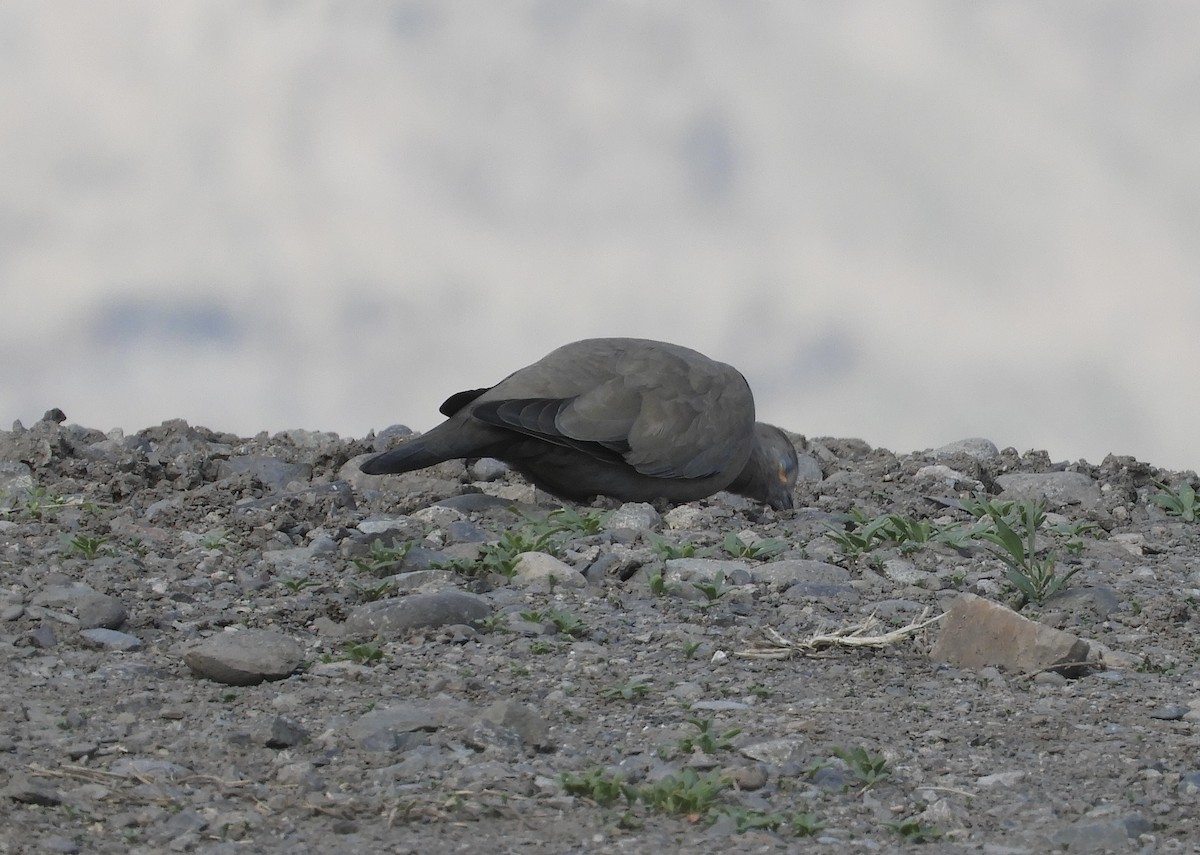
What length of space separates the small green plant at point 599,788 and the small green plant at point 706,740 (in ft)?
1.05

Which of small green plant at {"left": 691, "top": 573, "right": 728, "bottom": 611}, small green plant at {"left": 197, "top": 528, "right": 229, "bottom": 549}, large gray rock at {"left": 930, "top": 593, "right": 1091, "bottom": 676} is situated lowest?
large gray rock at {"left": 930, "top": 593, "right": 1091, "bottom": 676}

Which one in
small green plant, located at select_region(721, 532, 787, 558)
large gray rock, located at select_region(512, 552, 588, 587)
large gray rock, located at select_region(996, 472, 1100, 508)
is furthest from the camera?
large gray rock, located at select_region(996, 472, 1100, 508)

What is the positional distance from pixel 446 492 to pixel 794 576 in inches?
107

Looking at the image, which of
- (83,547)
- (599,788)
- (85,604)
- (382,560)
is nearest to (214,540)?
(83,547)

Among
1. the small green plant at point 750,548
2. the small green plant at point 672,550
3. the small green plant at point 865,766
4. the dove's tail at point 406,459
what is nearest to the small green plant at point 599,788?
the small green plant at point 865,766

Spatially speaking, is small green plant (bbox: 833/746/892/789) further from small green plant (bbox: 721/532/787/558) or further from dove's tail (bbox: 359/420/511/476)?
dove's tail (bbox: 359/420/511/476)

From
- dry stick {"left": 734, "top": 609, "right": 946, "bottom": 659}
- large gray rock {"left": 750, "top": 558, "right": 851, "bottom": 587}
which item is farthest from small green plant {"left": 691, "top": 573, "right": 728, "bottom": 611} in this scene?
dry stick {"left": 734, "top": 609, "right": 946, "bottom": 659}

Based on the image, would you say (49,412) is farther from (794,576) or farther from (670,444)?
(794,576)

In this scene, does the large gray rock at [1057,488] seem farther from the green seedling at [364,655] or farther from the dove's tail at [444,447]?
the green seedling at [364,655]

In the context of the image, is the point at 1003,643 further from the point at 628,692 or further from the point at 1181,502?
the point at 1181,502

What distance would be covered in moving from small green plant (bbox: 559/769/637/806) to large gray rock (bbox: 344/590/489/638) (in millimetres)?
1568

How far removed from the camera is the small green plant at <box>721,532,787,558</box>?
6.75 metres

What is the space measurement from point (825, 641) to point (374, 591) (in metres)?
1.74

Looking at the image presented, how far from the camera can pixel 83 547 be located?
→ 6574 mm
